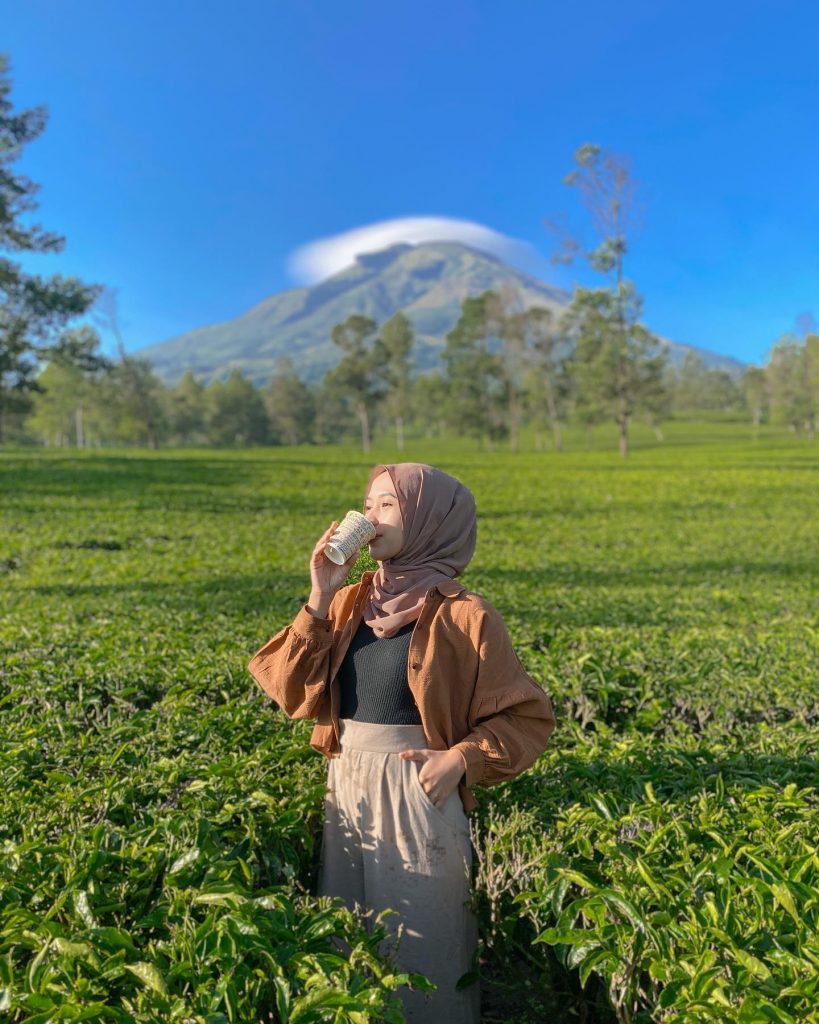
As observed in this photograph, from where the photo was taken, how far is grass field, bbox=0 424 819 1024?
1.51 m

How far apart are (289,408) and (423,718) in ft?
233

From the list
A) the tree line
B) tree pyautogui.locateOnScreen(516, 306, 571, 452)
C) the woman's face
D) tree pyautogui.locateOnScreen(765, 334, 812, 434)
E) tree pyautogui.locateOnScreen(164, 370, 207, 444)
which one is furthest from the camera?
tree pyautogui.locateOnScreen(164, 370, 207, 444)

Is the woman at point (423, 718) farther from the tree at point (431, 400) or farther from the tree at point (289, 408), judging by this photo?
the tree at point (289, 408)

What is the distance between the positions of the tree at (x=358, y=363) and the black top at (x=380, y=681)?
1712 inches

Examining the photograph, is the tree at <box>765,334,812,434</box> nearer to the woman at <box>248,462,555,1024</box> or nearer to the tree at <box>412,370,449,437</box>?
the tree at <box>412,370,449,437</box>

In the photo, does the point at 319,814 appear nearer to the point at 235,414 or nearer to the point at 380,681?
the point at 380,681

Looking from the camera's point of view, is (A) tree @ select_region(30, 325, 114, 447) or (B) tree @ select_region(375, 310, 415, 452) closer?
(A) tree @ select_region(30, 325, 114, 447)

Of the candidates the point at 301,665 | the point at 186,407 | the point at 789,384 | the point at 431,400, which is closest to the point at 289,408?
the point at 186,407

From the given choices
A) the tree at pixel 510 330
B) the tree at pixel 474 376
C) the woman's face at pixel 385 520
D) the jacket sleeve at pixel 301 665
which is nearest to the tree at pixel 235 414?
the tree at pixel 474 376

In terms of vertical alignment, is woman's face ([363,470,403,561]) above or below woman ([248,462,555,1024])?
above

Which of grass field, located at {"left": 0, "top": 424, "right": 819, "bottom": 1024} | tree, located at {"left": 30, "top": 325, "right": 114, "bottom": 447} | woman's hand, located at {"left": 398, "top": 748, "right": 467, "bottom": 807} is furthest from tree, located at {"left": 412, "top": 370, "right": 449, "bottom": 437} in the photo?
woman's hand, located at {"left": 398, "top": 748, "right": 467, "bottom": 807}

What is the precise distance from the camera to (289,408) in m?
71.2

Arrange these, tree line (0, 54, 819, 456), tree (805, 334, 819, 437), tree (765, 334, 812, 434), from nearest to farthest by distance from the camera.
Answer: tree line (0, 54, 819, 456) → tree (805, 334, 819, 437) → tree (765, 334, 812, 434)

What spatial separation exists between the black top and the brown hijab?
0.14ft
